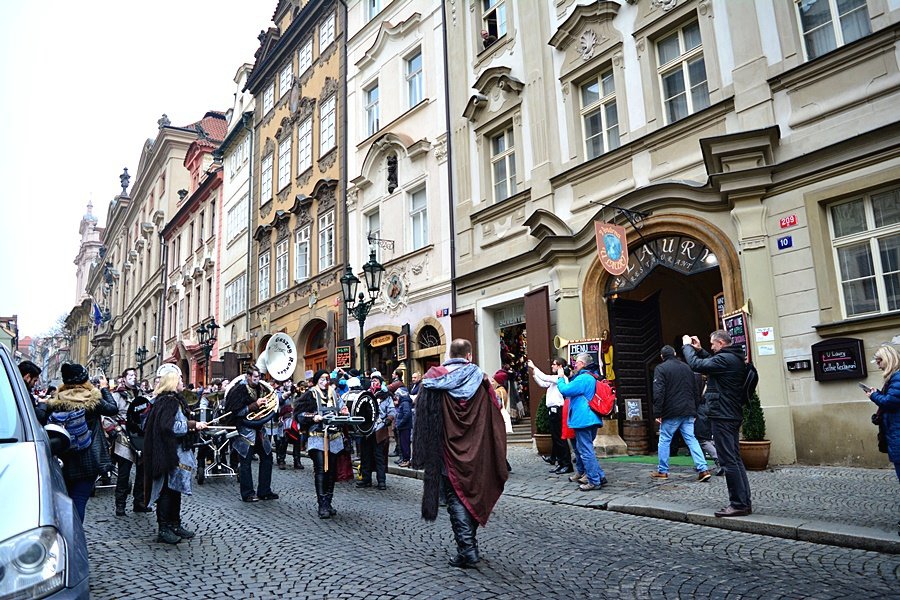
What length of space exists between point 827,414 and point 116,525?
30.9 feet

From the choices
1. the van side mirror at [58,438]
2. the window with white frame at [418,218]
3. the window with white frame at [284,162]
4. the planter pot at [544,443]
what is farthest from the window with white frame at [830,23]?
the window with white frame at [284,162]

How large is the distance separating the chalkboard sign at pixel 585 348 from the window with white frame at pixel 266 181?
2009 cm

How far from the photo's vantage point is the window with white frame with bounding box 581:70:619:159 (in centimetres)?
1390

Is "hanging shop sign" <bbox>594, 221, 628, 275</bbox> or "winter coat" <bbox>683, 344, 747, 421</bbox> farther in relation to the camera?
"hanging shop sign" <bbox>594, 221, 628, 275</bbox>

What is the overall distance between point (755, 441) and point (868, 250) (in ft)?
10.3

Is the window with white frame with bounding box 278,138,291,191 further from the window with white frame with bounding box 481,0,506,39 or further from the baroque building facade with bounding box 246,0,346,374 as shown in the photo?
the window with white frame with bounding box 481,0,506,39

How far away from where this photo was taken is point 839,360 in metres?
9.57

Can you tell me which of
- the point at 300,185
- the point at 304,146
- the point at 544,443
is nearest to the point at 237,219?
the point at 300,185

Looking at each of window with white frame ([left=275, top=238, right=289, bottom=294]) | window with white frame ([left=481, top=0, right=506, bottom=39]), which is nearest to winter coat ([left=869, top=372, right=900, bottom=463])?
window with white frame ([left=481, top=0, right=506, bottom=39])

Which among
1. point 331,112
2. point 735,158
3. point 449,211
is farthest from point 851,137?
point 331,112

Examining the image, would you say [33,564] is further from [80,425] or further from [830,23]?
[830,23]

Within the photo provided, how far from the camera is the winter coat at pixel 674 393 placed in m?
9.50

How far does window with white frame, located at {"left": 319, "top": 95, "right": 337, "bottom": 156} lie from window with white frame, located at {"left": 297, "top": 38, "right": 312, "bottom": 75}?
2.87 meters

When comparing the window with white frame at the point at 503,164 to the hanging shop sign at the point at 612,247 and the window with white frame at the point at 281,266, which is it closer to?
the hanging shop sign at the point at 612,247
